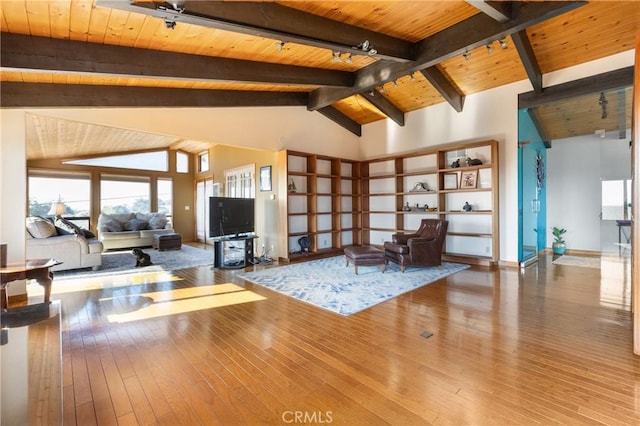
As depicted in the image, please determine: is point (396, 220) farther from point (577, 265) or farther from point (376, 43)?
point (376, 43)

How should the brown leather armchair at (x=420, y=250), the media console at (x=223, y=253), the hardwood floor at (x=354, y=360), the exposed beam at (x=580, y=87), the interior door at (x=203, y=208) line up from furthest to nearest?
the interior door at (x=203, y=208) → the media console at (x=223, y=253) → the brown leather armchair at (x=420, y=250) → the exposed beam at (x=580, y=87) → the hardwood floor at (x=354, y=360)

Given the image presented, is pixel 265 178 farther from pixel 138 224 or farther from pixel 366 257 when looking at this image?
pixel 138 224

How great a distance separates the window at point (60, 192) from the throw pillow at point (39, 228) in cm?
385

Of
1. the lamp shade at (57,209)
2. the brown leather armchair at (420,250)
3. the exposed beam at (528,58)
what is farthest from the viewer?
the lamp shade at (57,209)

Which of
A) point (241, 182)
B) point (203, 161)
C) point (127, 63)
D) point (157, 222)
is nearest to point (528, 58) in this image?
point (127, 63)

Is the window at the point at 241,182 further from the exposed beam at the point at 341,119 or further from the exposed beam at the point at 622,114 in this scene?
the exposed beam at the point at 622,114

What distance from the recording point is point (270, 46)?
3.95 metres

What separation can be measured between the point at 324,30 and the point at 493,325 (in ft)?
12.4

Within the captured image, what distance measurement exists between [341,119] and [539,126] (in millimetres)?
4762

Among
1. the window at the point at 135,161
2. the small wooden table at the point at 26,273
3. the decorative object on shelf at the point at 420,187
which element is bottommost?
the small wooden table at the point at 26,273

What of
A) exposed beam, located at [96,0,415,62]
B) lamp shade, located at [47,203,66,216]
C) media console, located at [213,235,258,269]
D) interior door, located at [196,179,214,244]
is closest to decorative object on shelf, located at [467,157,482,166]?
exposed beam, located at [96,0,415,62]

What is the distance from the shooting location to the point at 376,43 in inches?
157

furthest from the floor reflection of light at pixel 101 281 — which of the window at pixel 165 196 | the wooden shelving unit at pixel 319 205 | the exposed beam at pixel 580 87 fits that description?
the exposed beam at pixel 580 87

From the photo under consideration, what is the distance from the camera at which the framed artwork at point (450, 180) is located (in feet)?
21.1
